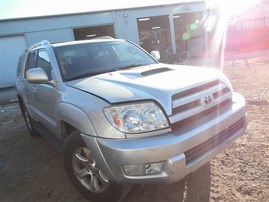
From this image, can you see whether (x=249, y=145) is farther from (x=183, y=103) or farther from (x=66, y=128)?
(x=66, y=128)

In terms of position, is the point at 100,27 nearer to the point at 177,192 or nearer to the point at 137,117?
the point at 177,192

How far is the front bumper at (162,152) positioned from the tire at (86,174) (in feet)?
0.86

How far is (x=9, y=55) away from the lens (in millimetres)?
18078

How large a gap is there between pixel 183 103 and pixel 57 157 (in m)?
2.73

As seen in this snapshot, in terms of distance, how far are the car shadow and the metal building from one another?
1710 cm

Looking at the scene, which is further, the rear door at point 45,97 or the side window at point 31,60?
the side window at point 31,60

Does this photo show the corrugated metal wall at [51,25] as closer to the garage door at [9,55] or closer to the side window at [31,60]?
the garage door at [9,55]

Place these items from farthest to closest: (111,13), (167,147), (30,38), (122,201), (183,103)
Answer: (111,13) → (30,38) → (122,201) → (183,103) → (167,147)

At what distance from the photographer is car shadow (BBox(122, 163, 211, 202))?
116 inches

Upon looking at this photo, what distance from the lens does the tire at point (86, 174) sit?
9.06 feet

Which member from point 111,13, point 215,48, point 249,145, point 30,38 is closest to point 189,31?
point 215,48

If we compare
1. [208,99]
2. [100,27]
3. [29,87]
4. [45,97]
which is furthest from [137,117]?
[100,27]

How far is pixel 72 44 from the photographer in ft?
13.3

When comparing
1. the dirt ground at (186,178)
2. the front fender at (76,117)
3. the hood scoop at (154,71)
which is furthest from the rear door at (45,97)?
the hood scoop at (154,71)
